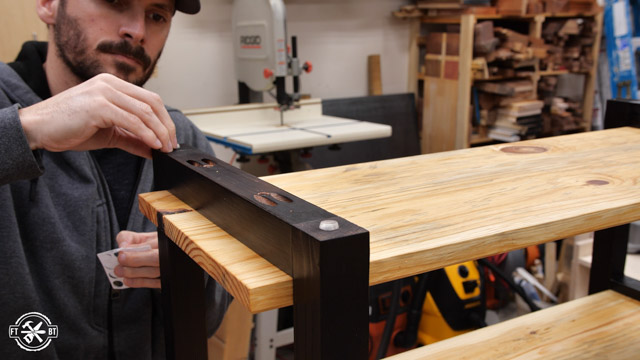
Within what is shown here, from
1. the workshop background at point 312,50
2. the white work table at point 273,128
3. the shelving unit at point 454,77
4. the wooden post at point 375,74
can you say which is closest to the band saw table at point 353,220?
the white work table at point 273,128

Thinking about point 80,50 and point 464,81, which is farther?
point 464,81

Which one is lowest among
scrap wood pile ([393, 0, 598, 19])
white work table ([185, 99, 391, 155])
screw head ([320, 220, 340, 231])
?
white work table ([185, 99, 391, 155])

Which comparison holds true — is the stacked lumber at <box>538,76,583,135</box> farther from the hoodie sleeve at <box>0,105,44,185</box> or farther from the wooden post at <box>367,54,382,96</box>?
the hoodie sleeve at <box>0,105,44,185</box>

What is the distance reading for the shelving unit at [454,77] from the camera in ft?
11.5

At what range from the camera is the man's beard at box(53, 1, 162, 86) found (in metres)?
1.14

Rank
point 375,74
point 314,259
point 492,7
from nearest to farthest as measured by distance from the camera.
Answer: point 314,259 → point 492,7 → point 375,74

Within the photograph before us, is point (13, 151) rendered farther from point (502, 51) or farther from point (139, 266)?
point (502, 51)

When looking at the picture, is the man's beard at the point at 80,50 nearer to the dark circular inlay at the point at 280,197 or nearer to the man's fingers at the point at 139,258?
the man's fingers at the point at 139,258

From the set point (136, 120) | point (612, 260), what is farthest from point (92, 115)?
point (612, 260)

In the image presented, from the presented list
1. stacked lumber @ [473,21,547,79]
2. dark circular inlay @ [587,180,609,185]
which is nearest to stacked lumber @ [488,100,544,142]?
stacked lumber @ [473,21,547,79]

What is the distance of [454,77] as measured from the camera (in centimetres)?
362

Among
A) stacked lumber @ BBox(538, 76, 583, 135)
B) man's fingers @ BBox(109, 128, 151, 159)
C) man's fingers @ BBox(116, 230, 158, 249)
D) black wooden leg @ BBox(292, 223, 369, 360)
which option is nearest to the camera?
black wooden leg @ BBox(292, 223, 369, 360)

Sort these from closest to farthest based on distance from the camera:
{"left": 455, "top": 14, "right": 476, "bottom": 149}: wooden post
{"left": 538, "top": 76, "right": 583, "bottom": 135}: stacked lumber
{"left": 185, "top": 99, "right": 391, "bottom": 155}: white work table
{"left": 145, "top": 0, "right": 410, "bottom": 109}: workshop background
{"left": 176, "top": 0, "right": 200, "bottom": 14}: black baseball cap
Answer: {"left": 176, "top": 0, "right": 200, "bottom": 14}: black baseball cap < {"left": 185, "top": 99, "right": 391, "bottom": 155}: white work table < {"left": 145, "top": 0, "right": 410, "bottom": 109}: workshop background < {"left": 455, "top": 14, "right": 476, "bottom": 149}: wooden post < {"left": 538, "top": 76, "right": 583, "bottom": 135}: stacked lumber

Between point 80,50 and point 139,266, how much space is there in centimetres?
54
